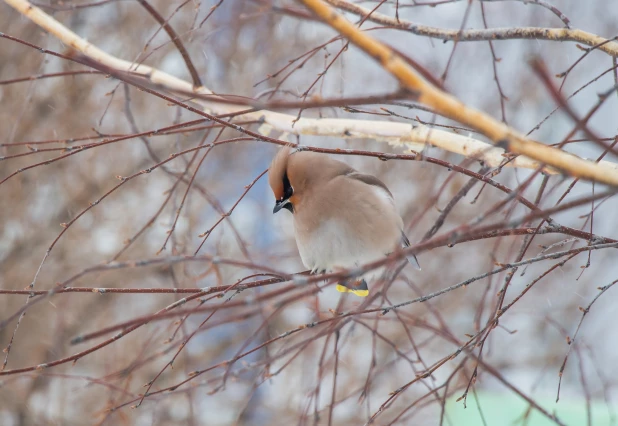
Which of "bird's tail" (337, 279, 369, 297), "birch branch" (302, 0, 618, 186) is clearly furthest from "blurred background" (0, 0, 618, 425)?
"birch branch" (302, 0, 618, 186)

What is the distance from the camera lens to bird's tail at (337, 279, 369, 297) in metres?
2.84

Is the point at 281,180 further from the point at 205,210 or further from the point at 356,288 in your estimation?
the point at 205,210

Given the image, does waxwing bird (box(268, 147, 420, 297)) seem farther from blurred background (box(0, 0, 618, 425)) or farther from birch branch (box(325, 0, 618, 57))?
blurred background (box(0, 0, 618, 425))

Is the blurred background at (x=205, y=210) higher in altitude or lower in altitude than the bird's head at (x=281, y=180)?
higher

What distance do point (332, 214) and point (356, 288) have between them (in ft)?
1.46

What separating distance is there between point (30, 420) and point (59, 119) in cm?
287

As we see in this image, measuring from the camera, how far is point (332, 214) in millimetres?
2830

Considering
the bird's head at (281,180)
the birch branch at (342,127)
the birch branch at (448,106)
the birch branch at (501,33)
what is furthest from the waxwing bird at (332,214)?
the birch branch at (448,106)

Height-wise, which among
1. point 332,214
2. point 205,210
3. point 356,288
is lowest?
point 356,288

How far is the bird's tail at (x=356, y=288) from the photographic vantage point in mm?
2844

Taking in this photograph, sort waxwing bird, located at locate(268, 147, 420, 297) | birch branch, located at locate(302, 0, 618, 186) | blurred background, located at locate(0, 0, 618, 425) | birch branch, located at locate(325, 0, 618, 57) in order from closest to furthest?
birch branch, located at locate(302, 0, 618, 186) → birch branch, located at locate(325, 0, 618, 57) → waxwing bird, located at locate(268, 147, 420, 297) → blurred background, located at locate(0, 0, 618, 425)

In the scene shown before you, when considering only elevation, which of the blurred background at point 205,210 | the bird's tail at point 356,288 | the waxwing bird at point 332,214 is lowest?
the bird's tail at point 356,288

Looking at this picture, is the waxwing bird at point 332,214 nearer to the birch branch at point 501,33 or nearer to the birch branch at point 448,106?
the birch branch at point 501,33

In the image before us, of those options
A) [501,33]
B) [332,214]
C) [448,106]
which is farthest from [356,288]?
[448,106]
